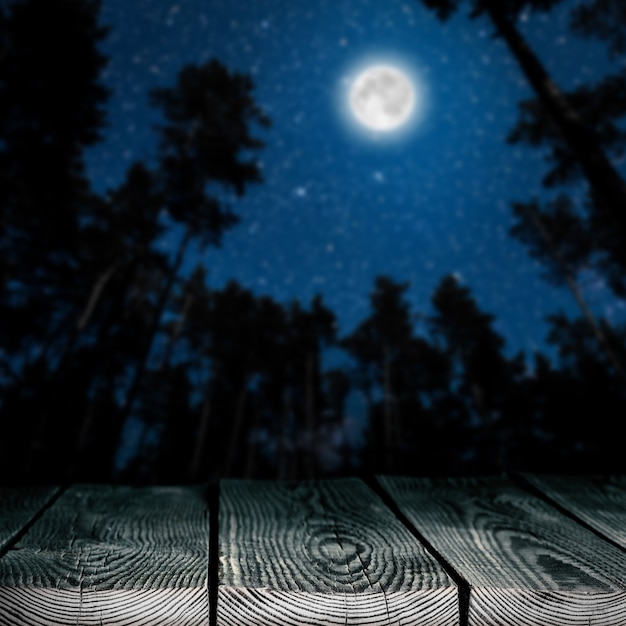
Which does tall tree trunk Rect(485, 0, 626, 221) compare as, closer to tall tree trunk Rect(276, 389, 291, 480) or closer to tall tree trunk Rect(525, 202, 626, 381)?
tall tree trunk Rect(525, 202, 626, 381)

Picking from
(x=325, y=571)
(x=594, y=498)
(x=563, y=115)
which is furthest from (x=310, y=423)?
(x=325, y=571)

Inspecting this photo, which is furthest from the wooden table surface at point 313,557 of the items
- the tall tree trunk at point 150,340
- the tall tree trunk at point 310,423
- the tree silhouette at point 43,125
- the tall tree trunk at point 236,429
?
the tall tree trunk at point 310,423

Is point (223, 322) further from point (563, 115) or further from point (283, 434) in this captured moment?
point (563, 115)

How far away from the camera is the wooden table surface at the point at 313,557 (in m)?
0.82

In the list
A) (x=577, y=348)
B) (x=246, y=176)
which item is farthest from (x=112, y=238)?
(x=577, y=348)

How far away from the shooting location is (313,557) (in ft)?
3.20

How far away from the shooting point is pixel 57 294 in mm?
17438

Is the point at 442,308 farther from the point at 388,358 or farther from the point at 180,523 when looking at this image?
the point at 180,523

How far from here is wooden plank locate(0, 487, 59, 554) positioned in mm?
1050

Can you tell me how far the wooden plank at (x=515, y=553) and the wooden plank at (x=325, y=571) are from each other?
83mm

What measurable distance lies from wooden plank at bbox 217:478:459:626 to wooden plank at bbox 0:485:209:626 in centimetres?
8

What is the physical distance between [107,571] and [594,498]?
1537 mm

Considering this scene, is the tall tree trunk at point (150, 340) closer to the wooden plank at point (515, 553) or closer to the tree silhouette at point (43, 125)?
the tree silhouette at point (43, 125)

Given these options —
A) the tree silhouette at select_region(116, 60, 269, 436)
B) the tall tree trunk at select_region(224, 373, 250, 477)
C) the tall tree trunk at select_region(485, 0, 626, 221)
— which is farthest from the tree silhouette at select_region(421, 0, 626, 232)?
the tall tree trunk at select_region(224, 373, 250, 477)
